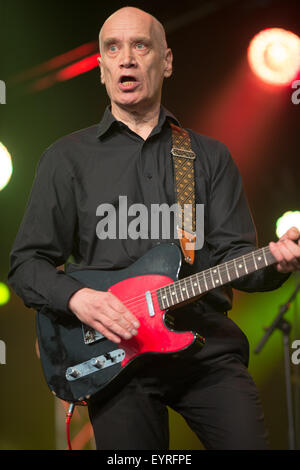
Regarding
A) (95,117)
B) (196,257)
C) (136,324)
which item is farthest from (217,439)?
(95,117)

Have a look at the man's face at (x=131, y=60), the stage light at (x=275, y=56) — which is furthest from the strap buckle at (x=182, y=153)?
the stage light at (x=275, y=56)

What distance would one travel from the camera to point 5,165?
15.3 feet

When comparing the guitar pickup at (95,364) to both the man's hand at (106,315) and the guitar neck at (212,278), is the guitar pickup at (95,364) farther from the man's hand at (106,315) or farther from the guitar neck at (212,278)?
the guitar neck at (212,278)

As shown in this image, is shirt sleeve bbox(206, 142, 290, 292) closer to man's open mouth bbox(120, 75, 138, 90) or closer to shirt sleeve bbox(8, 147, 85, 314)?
man's open mouth bbox(120, 75, 138, 90)

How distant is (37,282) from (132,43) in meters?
1.27

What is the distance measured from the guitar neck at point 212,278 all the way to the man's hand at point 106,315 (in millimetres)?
A: 181

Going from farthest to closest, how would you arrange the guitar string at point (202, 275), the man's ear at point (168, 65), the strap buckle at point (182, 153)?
the man's ear at point (168, 65) → the strap buckle at point (182, 153) → the guitar string at point (202, 275)

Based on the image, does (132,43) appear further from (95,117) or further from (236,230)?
(95,117)

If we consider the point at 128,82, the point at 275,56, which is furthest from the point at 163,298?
the point at 275,56

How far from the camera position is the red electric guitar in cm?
229

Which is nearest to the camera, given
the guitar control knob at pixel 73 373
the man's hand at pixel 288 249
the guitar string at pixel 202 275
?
the man's hand at pixel 288 249

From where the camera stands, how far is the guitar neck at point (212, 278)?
224 centimetres

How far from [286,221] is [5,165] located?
2374mm

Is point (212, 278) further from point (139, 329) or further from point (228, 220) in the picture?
point (228, 220)
